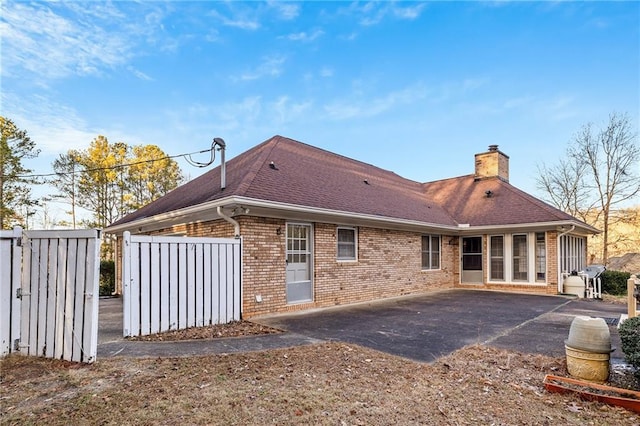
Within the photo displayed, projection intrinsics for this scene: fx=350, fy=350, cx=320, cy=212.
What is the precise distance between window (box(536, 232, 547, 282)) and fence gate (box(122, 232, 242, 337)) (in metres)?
11.8

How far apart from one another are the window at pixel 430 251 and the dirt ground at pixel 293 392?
30.3 ft

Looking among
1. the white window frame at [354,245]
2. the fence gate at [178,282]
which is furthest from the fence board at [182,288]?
the white window frame at [354,245]

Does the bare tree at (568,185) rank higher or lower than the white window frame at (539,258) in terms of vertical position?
higher

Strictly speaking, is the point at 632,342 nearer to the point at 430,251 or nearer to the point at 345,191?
the point at 345,191

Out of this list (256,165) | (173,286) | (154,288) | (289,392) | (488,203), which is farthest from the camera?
(488,203)

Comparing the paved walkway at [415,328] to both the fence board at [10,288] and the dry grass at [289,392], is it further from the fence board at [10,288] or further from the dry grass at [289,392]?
the fence board at [10,288]

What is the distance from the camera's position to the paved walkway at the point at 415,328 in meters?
5.51

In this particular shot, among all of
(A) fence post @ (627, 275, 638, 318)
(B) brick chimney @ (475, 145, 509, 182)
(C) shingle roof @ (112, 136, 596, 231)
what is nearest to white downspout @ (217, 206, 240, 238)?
(C) shingle roof @ (112, 136, 596, 231)

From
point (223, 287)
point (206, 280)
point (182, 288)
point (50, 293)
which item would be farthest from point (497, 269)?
point (50, 293)

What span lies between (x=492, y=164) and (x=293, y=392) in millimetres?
16799

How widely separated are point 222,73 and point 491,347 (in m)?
12.0

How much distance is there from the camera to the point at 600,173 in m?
21.9

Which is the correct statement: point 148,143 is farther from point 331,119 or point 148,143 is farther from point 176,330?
point 176,330

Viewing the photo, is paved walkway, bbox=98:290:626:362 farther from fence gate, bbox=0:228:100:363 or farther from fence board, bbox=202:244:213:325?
fence board, bbox=202:244:213:325
